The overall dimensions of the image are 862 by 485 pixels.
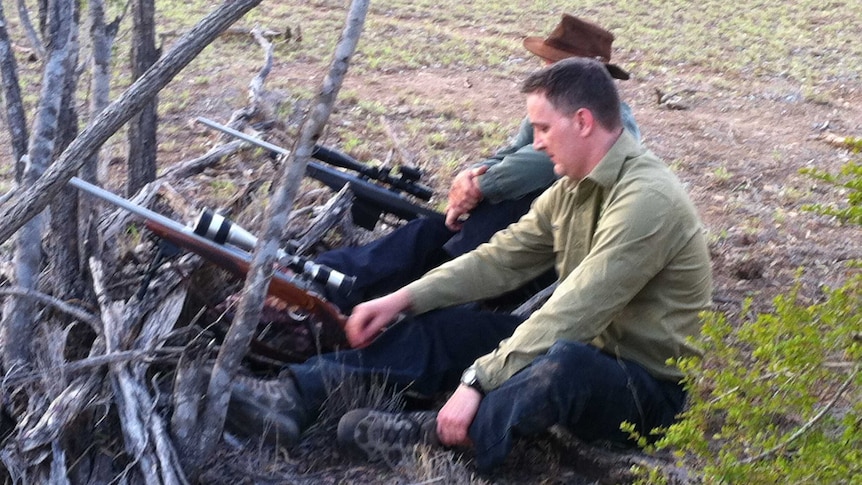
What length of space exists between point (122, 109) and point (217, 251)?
3.04 ft

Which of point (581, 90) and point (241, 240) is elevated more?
point (581, 90)

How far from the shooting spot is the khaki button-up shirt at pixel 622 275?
10.4 ft

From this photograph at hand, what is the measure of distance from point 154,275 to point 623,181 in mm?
1988

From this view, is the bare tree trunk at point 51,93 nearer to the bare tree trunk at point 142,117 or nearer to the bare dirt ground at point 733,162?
the bare tree trunk at point 142,117

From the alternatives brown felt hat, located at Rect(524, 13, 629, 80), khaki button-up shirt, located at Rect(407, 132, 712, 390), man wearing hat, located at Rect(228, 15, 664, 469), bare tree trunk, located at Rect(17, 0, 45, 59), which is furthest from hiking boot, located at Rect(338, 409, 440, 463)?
brown felt hat, located at Rect(524, 13, 629, 80)

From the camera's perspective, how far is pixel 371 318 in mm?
3615

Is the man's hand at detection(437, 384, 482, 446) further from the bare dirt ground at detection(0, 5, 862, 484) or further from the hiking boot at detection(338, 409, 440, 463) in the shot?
the bare dirt ground at detection(0, 5, 862, 484)

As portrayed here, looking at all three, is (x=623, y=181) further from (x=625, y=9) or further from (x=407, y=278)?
(x=625, y=9)

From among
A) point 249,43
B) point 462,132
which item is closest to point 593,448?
point 462,132

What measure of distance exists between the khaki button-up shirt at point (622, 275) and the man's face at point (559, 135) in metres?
0.10

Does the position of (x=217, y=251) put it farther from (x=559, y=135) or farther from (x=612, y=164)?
(x=612, y=164)

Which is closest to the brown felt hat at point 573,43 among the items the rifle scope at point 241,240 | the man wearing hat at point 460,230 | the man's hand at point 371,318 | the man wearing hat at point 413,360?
the man wearing hat at point 460,230

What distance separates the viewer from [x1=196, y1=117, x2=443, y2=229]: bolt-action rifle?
191 inches

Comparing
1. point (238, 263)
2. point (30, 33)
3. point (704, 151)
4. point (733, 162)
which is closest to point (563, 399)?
point (238, 263)
